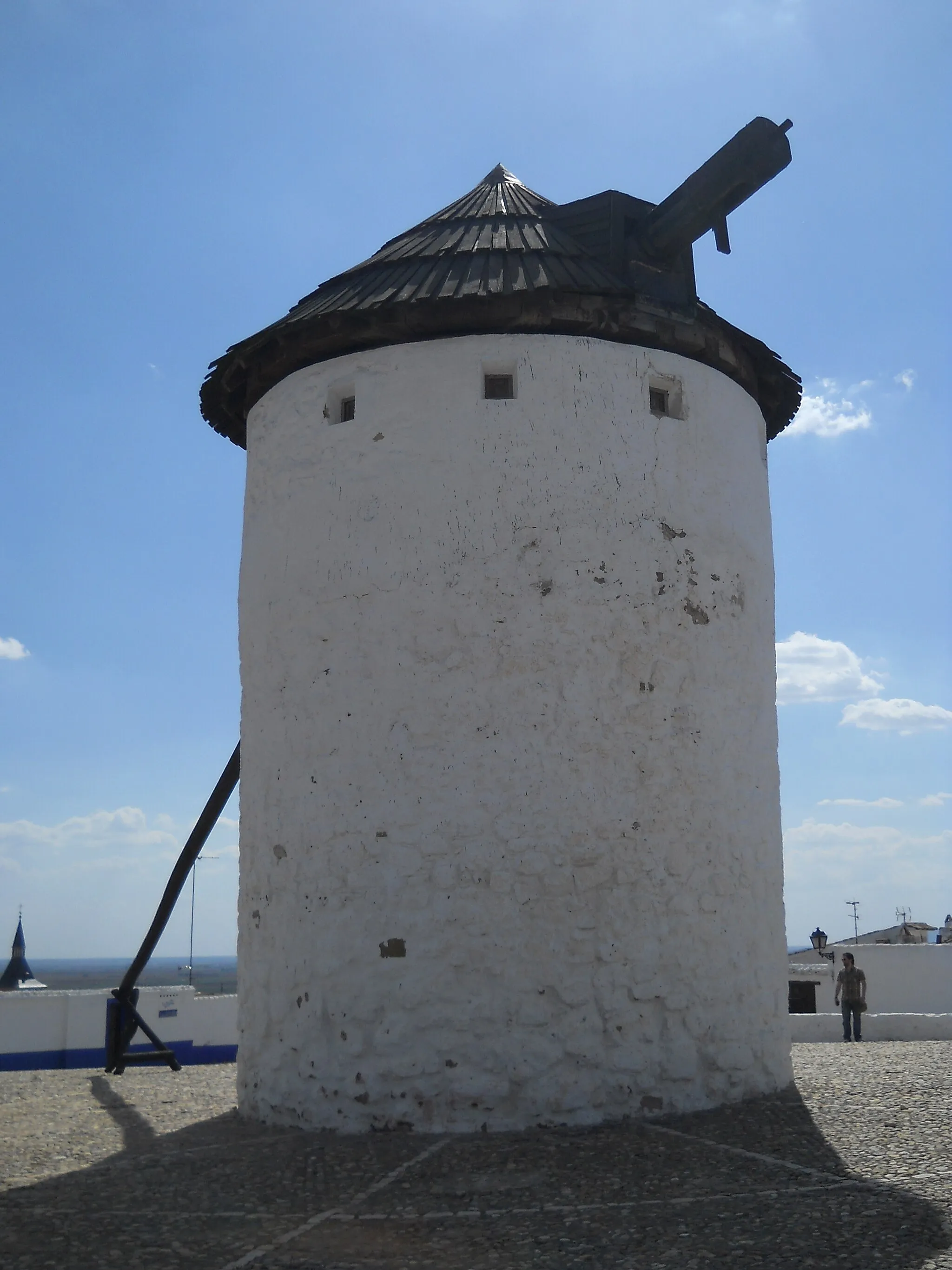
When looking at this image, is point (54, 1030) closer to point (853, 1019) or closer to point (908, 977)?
point (853, 1019)

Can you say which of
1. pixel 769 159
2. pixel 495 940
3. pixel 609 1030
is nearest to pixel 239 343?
pixel 769 159

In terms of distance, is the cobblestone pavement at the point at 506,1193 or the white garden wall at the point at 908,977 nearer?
the cobblestone pavement at the point at 506,1193

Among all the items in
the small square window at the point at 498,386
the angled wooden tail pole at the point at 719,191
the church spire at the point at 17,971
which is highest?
the angled wooden tail pole at the point at 719,191

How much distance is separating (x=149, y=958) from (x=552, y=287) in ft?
23.0

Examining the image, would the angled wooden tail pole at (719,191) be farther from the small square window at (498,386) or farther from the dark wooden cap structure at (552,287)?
the small square window at (498,386)

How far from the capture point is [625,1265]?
4.38 metres

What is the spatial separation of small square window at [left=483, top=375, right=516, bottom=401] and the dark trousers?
854 cm

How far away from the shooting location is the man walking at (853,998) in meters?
12.7

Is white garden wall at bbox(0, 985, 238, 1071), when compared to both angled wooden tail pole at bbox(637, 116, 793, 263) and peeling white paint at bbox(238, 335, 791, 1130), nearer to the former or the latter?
peeling white paint at bbox(238, 335, 791, 1130)

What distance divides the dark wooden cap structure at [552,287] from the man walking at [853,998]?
6.98 m

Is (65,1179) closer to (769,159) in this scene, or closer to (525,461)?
(525,461)

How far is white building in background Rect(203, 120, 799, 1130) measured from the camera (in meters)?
7.04

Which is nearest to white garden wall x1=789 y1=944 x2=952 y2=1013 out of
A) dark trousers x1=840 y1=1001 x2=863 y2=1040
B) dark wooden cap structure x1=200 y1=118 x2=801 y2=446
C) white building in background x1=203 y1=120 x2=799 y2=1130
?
dark trousers x1=840 y1=1001 x2=863 y2=1040

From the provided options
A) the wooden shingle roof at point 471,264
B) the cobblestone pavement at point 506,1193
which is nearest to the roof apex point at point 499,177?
the wooden shingle roof at point 471,264
